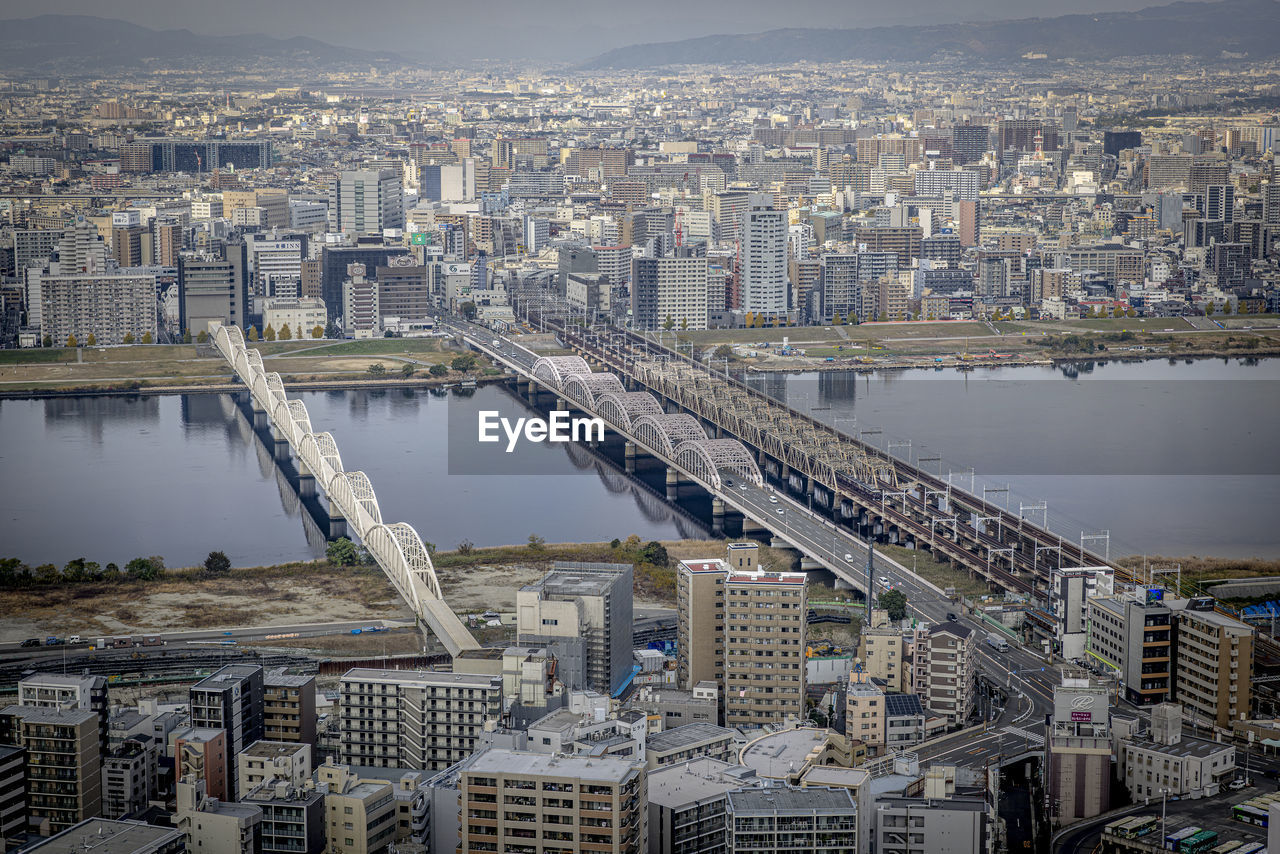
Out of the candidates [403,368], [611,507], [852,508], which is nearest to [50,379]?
[403,368]

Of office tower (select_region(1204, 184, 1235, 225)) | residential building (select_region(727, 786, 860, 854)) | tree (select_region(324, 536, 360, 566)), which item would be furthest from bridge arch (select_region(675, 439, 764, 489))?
office tower (select_region(1204, 184, 1235, 225))

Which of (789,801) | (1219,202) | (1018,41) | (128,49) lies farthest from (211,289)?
(1018,41)

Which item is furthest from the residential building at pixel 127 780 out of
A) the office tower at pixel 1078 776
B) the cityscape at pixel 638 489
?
the office tower at pixel 1078 776

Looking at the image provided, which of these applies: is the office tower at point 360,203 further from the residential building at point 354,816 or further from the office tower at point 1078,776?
the residential building at point 354,816

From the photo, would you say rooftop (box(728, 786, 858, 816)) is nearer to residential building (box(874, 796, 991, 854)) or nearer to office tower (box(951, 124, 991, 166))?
residential building (box(874, 796, 991, 854))

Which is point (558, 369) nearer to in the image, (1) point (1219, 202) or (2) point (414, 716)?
(2) point (414, 716)

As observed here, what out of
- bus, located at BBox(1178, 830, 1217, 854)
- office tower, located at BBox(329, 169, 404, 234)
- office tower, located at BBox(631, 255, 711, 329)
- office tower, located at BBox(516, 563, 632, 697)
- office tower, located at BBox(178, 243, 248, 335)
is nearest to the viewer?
bus, located at BBox(1178, 830, 1217, 854)

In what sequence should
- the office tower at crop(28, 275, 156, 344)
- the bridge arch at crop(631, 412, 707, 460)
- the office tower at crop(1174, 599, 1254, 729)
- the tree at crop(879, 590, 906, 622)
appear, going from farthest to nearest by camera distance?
the office tower at crop(28, 275, 156, 344) → the bridge arch at crop(631, 412, 707, 460) → the tree at crop(879, 590, 906, 622) → the office tower at crop(1174, 599, 1254, 729)
